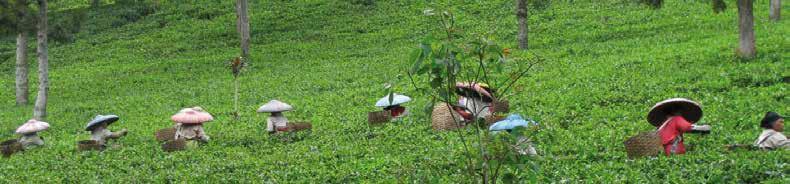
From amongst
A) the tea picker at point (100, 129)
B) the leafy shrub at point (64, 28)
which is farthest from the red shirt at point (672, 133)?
the leafy shrub at point (64, 28)

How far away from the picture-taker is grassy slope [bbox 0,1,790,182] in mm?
13924

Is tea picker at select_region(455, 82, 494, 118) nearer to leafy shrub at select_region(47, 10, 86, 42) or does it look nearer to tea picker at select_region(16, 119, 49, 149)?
tea picker at select_region(16, 119, 49, 149)

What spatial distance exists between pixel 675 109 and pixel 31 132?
14185mm

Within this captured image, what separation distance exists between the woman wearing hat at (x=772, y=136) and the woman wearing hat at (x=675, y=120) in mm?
933

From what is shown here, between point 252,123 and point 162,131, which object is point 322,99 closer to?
point 252,123

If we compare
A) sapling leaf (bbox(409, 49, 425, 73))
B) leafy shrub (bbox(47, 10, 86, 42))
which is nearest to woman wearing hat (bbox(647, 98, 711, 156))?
sapling leaf (bbox(409, 49, 425, 73))

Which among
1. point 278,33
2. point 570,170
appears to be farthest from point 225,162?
point 278,33

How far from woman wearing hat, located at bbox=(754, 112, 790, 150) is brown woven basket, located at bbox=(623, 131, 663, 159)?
1285 millimetres

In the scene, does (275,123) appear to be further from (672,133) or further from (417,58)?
(417,58)

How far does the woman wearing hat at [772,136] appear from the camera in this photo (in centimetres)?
1213

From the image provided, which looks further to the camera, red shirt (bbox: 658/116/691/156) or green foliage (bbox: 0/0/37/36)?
green foliage (bbox: 0/0/37/36)

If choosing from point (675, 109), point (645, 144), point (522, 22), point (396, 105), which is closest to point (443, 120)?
point (396, 105)

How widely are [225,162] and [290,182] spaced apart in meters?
2.78

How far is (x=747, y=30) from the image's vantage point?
71.2 ft
